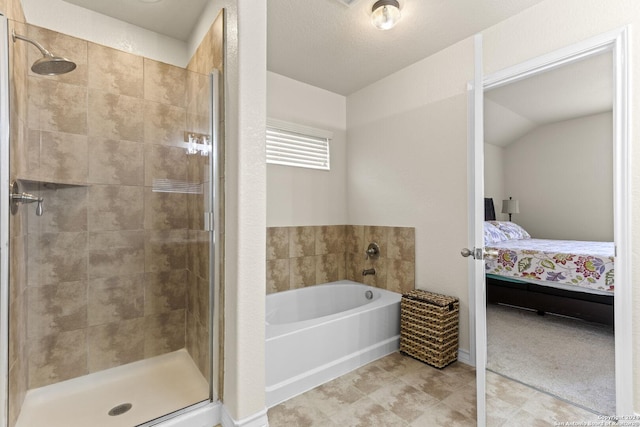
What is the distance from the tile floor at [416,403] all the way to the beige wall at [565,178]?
1059 millimetres

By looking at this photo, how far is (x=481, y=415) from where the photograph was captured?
1.46 metres

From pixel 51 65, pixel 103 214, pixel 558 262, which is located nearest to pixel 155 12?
pixel 51 65

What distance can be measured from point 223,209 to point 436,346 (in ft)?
5.92

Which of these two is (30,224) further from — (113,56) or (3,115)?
(113,56)

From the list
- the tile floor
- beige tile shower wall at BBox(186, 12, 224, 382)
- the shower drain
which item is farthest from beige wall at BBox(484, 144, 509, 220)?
the shower drain

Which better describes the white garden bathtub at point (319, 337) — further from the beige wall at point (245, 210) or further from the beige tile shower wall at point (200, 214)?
the beige tile shower wall at point (200, 214)

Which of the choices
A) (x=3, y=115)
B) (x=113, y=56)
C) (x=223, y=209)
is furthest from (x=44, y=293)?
(x=113, y=56)

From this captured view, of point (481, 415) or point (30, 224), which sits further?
point (30, 224)

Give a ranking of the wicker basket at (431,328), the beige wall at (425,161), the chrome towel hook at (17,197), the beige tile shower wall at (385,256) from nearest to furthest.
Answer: the chrome towel hook at (17,197)
the wicker basket at (431,328)
the beige wall at (425,161)
the beige tile shower wall at (385,256)

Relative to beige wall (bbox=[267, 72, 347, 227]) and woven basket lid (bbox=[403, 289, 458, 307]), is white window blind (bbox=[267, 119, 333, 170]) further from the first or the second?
woven basket lid (bbox=[403, 289, 458, 307])

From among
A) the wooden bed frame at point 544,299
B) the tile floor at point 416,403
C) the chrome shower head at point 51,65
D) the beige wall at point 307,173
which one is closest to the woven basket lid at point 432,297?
the wooden bed frame at point 544,299

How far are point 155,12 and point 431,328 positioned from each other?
2953mm

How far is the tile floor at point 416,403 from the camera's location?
1621 mm

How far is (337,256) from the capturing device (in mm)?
3266
